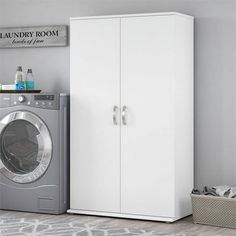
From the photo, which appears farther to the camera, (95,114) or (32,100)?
(32,100)

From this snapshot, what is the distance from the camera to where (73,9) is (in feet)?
19.0

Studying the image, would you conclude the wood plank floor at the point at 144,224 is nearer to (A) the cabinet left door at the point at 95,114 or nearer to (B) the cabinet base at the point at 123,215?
(B) the cabinet base at the point at 123,215

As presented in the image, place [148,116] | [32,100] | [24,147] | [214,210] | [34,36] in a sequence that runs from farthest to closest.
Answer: [34,36] < [24,147] < [32,100] < [148,116] < [214,210]

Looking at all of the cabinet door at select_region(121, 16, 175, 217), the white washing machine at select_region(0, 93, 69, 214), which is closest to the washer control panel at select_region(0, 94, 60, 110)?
the white washing machine at select_region(0, 93, 69, 214)

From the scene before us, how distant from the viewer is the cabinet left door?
518cm

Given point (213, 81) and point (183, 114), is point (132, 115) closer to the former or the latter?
point (183, 114)

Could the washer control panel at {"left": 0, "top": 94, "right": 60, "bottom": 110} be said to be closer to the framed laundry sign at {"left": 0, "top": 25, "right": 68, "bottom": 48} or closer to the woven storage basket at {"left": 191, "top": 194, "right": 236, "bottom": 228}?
the framed laundry sign at {"left": 0, "top": 25, "right": 68, "bottom": 48}

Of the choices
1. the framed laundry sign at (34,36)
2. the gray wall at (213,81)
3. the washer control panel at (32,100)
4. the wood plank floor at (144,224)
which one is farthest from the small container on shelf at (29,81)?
the wood plank floor at (144,224)

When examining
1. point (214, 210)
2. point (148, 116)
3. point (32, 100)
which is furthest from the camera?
point (32, 100)

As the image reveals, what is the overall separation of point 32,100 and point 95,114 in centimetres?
57

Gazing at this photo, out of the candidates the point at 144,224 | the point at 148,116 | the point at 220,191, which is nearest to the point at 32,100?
the point at 148,116

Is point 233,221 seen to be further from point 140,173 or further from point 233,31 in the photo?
point 233,31

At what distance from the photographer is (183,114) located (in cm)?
516

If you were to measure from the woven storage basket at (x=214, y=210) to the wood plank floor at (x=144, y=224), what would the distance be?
0.05 m
